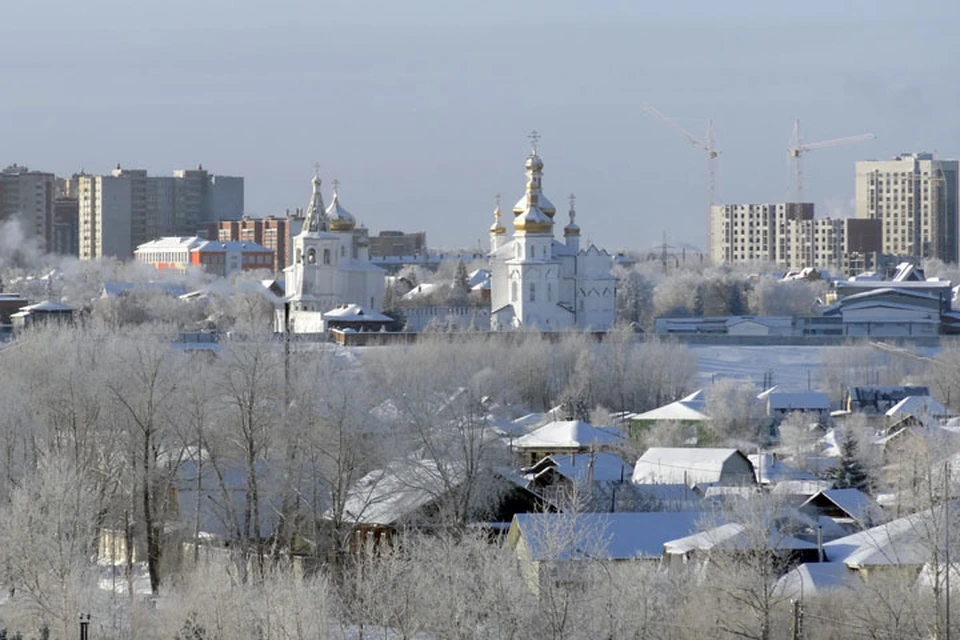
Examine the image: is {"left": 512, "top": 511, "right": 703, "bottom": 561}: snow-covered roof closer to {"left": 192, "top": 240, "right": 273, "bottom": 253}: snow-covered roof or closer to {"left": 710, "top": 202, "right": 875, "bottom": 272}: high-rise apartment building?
{"left": 192, "top": 240, "right": 273, "bottom": 253}: snow-covered roof

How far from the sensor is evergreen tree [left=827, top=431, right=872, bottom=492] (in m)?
29.9

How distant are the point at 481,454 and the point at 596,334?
98.6 ft

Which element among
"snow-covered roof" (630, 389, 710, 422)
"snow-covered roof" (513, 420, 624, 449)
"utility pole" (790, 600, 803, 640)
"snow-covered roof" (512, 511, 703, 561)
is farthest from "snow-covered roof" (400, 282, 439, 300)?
"utility pole" (790, 600, 803, 640)

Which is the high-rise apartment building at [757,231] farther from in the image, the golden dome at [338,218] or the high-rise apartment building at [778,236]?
the golden dome at [338,218]

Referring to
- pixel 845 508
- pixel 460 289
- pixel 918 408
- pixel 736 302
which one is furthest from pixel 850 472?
pixel 736 302

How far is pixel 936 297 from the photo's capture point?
70125 millimetres

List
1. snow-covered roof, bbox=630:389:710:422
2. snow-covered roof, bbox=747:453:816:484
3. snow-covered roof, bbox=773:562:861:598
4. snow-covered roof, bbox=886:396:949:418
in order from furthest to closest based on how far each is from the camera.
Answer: snow-covered roof, bbox=630:389:710:422, snow-covered roof, bbox=886:396:949:418, snow-covered roof, bbox=747:453:816:484, snow-covered roof, bbox=773:562:861:598

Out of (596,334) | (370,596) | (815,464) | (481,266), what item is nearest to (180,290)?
(481,266)

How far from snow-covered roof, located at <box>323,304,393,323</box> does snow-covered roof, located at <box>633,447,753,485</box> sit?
2548 cm

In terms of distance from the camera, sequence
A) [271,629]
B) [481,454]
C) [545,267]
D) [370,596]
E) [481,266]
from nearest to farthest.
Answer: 1. [271,629]
2. [370,596]
3. [481,454]
4. [545,267]
5. [481,266]

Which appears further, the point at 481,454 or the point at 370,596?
the point at 481,454

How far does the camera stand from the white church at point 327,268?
6141cm

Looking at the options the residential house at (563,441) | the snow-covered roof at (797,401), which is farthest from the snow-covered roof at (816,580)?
the snow-covered roof at (797,401)

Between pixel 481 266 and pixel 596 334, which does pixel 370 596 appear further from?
pixel 481 266
